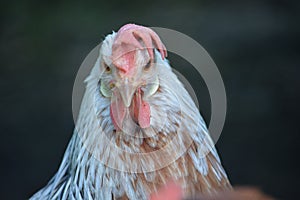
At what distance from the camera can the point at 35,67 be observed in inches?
191

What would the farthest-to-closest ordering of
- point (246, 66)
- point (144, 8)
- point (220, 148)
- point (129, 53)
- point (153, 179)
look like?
1. point (144, 8)
2. point (246, 66)
3. point (220, 148)
4. point (153, 179)
5. point (129, 53)

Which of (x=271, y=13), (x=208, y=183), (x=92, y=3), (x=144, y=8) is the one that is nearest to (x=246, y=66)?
(x=271, y=13)

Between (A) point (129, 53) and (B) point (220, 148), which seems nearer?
(A) point (129, 53)

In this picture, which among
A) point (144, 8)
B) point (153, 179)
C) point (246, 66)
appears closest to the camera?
point (153, 179)

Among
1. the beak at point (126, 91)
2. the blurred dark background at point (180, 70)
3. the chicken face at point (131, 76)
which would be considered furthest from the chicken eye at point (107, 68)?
the blurred dark background at point (180, 70)

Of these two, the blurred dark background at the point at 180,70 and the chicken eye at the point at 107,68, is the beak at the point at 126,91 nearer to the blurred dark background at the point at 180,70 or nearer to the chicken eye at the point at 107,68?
the chicken eye at the point at 107,68

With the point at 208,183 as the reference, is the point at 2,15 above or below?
above

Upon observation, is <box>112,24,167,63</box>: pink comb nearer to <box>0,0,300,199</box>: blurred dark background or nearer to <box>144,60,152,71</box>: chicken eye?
<box>144,60,152,71</box>: chicken eye

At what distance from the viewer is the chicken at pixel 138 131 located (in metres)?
1.98

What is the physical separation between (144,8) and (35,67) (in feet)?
3.84

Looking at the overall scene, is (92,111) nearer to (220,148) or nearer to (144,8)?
(220,148)

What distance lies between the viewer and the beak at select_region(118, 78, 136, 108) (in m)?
1.92

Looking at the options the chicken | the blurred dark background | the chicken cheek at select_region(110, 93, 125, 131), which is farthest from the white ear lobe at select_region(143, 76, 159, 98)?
the blurred dark background

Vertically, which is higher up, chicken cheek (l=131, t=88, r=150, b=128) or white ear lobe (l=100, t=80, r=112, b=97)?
white ear lobe (l=100, t=80, r=112, b=97)
